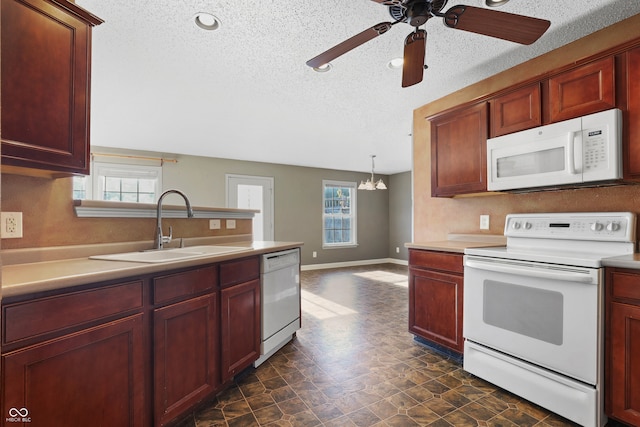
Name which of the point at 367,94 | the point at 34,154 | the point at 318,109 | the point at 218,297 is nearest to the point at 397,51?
the point at 367,94

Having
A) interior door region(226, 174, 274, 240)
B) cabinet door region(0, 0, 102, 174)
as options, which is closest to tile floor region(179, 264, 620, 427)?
cabinet door region(0, 0, 102, 174)

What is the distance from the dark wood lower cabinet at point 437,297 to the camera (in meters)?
2.38

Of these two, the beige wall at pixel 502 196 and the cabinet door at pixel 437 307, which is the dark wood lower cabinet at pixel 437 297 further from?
the beige wall at pixel 502 196

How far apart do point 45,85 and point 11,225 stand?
66 cm

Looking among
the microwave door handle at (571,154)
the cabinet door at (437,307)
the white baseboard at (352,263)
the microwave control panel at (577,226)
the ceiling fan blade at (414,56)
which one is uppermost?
the ceiling fan blade at (414,56)

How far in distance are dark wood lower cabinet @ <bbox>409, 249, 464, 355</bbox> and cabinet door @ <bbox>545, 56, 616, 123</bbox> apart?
1164 millimetres

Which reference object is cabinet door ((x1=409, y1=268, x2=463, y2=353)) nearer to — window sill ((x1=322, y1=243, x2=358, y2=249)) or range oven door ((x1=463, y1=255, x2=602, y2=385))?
range oven door ((x1=463, y1=255, x2=602, y2=385))

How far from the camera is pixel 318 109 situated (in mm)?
3508

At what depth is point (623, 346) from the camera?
1595 mm

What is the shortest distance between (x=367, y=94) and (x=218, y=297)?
2352 millimetres

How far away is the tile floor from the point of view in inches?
69.5

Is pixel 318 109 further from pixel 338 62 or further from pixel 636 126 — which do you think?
pixel 636 126

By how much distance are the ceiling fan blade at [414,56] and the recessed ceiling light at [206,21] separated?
119 cm

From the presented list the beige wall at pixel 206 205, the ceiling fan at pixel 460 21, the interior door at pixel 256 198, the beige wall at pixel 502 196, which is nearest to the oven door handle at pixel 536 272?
the beige wall at pixel 502 196
